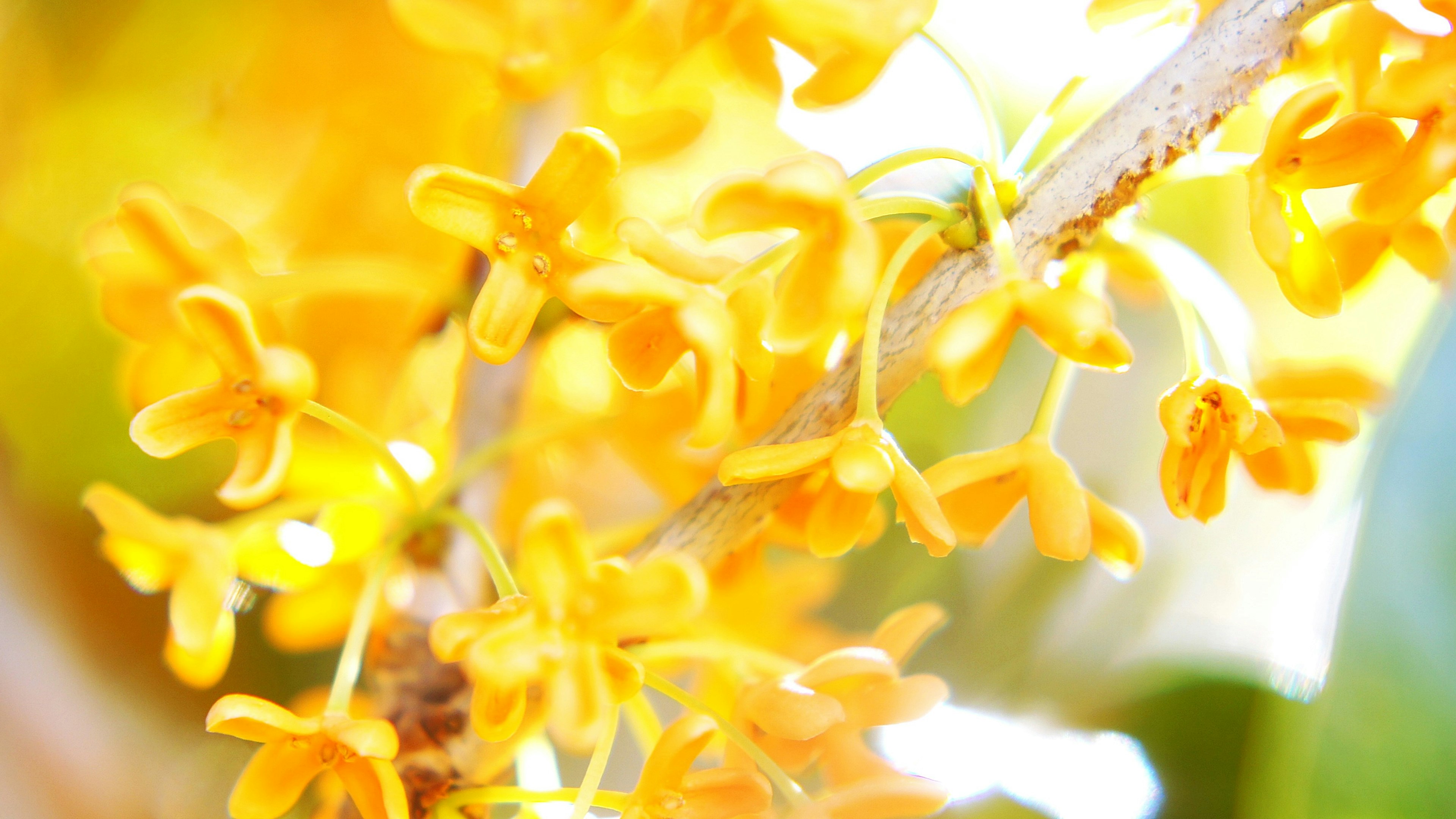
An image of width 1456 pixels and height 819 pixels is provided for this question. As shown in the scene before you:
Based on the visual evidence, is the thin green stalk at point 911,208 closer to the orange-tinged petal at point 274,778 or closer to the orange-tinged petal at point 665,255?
the orange-tinged petal at point 665,255

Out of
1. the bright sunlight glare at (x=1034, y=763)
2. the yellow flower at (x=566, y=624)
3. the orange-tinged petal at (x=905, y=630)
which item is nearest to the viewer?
the yellow flower at (x=566, y=624)

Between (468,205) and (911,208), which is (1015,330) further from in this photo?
(468,205)

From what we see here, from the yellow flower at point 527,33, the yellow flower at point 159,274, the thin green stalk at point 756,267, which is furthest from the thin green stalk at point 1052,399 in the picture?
the yellow flower at point 159,274

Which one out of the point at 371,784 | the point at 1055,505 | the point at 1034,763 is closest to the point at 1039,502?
the point at 1055,505

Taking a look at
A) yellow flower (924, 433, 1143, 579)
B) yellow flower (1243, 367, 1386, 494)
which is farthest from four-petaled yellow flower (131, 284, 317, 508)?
yellow flower (1243, 367, 1386, 494)

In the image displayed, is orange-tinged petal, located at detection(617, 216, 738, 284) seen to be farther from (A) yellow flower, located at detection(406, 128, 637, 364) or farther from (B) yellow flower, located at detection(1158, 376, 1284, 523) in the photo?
(B) yellow flower, located at detection(1158, 376, 1284, 523)

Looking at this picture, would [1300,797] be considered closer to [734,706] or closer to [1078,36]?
[734,706]
